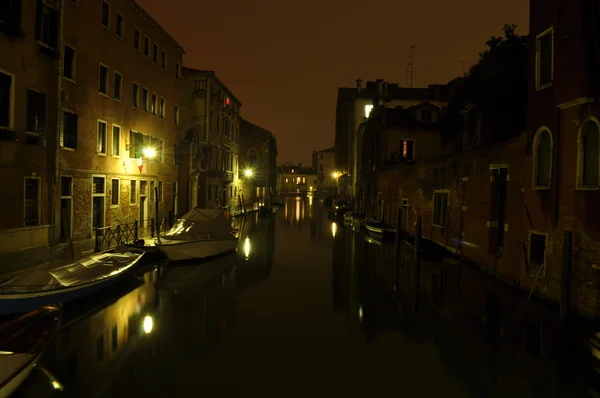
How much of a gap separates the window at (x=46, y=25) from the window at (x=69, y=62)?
0.91 meters

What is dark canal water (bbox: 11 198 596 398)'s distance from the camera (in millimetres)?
6992

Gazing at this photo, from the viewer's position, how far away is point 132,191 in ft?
69.7

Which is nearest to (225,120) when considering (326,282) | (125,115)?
(125,115)

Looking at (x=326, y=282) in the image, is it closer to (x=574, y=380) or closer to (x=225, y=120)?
(x=574, y=380)

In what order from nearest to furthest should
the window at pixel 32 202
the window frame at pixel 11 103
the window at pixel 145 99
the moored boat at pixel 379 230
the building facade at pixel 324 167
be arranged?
the window frame at pixel 11 103 < the window at pixel 32 202 < the window at pixel 145 99 < the moored boat at pixel 379 230 < the building facade at pixel 324 167

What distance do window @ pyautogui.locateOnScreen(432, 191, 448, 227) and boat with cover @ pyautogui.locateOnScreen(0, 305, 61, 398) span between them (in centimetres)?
1639

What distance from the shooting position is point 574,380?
7.37 m

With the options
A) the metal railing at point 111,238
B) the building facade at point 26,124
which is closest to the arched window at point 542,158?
the metal railing at point 111,238

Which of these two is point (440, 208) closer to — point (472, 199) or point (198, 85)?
point (472, 199)

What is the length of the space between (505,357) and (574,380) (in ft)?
3.77

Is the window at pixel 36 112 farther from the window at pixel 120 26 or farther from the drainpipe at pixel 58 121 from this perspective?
the window at pixel 120 26

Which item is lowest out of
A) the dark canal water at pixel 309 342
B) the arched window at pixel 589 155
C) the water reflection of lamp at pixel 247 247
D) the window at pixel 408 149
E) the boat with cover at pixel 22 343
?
the dark canal water at pixel 309 342

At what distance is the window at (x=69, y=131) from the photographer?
15.7 meters

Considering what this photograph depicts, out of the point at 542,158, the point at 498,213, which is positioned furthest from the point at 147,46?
the point at 542,158
